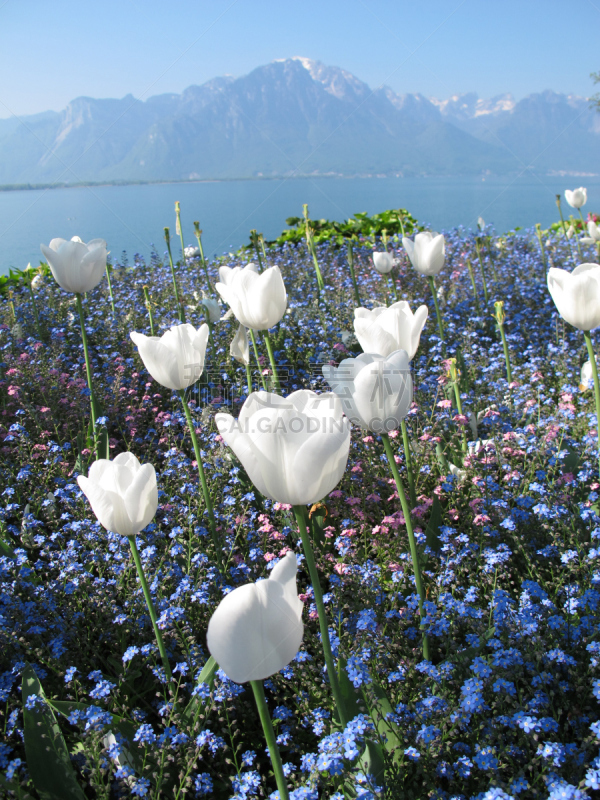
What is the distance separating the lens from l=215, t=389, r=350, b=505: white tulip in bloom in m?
0.89

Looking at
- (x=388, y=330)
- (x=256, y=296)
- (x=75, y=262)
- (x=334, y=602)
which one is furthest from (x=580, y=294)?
(x=75, y=262)

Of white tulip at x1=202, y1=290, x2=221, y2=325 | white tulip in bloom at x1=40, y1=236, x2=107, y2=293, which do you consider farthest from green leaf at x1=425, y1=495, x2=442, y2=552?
white tulip at x1=202, y1=290, x2=221, y2=325

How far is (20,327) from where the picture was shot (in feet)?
13.2

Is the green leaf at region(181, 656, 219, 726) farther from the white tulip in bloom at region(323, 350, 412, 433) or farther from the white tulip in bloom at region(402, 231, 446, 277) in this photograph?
the white tulip in bloom at region(402, 231, 446, 277)

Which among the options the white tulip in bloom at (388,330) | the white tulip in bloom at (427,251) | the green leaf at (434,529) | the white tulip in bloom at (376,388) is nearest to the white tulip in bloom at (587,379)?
the white tulip in bloom at (427,251)

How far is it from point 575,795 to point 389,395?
857 mm

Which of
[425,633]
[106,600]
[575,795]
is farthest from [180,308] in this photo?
[575,795]

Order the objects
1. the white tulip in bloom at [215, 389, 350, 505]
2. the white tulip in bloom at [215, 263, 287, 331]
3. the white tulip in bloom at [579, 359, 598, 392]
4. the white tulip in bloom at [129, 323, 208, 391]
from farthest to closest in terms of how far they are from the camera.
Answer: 1. the white tulip in bloom at [579, 359, 598, 392]
2. the white tulip in bloom at [215, 263, 287, 331]
3. the white tulip in bloom at [129, 323, 208, 391]
4. the white tulip in bloom at [215, 389, 350, 505]

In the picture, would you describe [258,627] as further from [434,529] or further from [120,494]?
[434,529]

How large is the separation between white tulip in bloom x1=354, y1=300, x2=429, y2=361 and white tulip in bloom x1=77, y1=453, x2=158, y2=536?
29.2 inches

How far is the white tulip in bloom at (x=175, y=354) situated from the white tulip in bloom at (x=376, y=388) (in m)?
0.62

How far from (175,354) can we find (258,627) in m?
1.13

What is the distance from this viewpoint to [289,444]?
2.95 ft

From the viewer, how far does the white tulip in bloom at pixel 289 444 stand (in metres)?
0.89
